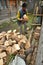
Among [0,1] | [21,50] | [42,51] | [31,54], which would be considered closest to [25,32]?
[21,50]

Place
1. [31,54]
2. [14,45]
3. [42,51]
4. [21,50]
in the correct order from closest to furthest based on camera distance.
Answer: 1. [42,51]
2. [31,54]
3. [21,50]
4. [14,45]

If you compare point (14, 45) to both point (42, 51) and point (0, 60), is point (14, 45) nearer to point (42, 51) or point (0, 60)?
point (0, 60)

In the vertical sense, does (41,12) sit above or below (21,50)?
above

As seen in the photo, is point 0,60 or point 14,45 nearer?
point 0,60

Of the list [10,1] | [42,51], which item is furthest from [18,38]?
[10,1]

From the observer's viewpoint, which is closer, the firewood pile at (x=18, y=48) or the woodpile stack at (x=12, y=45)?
the firewood pile at (x=18, y=48)

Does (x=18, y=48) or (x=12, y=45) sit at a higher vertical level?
(x=18, y=48)

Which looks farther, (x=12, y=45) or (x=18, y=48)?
(x=12, y=45)

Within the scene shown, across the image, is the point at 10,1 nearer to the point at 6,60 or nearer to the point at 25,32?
the point at 25,32

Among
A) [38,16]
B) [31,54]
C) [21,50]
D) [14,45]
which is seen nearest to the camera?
[31,54]

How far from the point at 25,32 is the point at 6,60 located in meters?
3.51

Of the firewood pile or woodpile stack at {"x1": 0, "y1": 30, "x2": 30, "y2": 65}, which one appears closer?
the firewood pile

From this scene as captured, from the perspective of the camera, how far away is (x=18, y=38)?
30.8 feet

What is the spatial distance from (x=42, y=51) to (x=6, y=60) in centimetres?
260
